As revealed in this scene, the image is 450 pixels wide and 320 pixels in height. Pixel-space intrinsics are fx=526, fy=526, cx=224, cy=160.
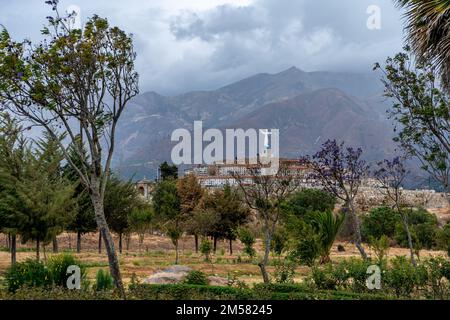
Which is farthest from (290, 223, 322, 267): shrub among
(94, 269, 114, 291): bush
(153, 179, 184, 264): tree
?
(153, 179, 184, 264): tree

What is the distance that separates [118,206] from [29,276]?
2515cm

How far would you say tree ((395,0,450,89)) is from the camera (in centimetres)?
1020

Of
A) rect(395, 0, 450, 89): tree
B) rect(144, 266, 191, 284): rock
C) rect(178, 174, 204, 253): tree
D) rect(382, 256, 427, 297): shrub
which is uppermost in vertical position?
rect(395, 0, 450, 89): tree

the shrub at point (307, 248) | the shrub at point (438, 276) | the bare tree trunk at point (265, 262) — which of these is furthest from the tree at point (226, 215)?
the shrub at point (438, 276)

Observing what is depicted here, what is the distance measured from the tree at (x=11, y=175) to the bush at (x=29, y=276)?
9629 mm

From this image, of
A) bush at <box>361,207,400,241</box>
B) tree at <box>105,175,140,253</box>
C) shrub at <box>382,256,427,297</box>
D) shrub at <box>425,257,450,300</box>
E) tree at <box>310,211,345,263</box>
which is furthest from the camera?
bush at <box>361,207,400,241</box>

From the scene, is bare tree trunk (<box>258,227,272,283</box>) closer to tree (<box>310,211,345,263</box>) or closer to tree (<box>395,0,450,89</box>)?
tree (<box>310,211,345,263</box>)

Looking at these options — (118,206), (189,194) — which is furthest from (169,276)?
(189,194)

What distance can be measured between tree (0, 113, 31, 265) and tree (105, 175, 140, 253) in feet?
33.1

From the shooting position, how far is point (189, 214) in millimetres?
46000

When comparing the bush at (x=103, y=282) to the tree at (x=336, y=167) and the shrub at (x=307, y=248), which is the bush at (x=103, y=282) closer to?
the shrub at (x=307, y=248)
